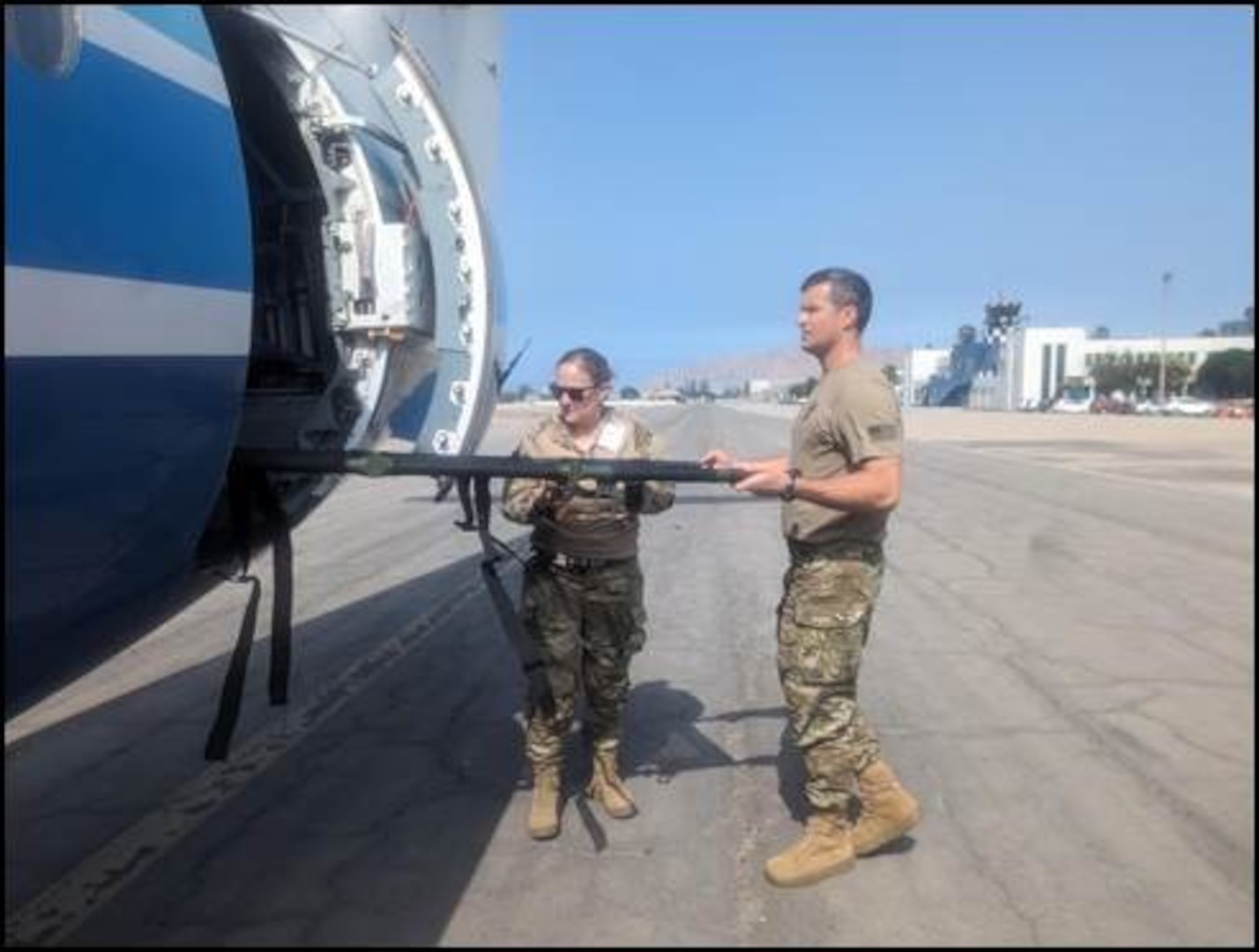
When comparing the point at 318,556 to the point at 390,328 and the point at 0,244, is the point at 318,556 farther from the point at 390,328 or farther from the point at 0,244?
the point at 0,244

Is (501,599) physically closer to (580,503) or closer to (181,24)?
(580,503)

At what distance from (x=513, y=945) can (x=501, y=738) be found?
80.1 inches

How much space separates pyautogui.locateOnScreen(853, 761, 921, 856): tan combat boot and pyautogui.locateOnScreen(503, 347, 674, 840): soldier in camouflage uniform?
90 centimetres

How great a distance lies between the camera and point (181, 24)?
285 centimetres

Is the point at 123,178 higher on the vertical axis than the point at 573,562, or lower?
higher

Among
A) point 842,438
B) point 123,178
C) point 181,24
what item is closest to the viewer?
point 123,178

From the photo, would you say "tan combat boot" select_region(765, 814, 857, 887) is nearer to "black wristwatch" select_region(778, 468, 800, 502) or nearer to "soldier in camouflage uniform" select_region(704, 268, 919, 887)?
"soldier in camouflage uniform" select_region(704, 268, 919, 887)

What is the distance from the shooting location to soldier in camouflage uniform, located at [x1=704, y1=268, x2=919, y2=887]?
378 cm

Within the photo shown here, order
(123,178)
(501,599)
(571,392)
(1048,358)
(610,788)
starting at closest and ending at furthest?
(123,178), (501,599), (571,392), (610,788), (1048,358)

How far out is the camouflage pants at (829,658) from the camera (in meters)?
3.95

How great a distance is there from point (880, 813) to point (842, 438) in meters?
1.29

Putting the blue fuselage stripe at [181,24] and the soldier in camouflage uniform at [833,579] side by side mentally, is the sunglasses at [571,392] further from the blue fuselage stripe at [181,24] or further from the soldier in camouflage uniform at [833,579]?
the blue fuselage stripe at [181,24]

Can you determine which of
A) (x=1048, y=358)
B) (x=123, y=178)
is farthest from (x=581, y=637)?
(x=1048, y=358)

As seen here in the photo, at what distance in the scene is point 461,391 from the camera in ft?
15.3
